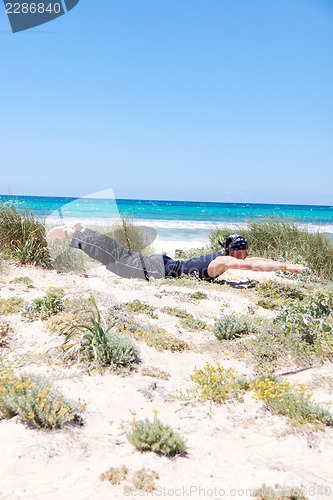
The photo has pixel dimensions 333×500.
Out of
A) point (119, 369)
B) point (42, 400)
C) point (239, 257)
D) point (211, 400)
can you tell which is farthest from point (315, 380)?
point (239, 257)

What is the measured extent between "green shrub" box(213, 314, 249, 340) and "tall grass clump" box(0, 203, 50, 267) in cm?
471

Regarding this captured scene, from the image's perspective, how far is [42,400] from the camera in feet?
10.4

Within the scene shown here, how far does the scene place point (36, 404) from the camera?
3.20 meters

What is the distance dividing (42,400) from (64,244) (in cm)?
621

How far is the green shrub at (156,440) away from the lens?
2957mm

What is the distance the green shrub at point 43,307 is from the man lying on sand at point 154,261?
8.49 feet

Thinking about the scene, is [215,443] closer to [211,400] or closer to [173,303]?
[211,400]

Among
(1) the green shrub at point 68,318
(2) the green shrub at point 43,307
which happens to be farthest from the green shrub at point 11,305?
(1) the green shrub at point 68,318

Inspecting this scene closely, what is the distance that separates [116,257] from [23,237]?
2.04 meters

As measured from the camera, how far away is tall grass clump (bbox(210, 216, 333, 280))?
11125 millimetres

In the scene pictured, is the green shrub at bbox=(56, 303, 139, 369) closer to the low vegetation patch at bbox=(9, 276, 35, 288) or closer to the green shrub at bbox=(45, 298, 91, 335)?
the green shrub at bbox=(45, 298, 91, 335)

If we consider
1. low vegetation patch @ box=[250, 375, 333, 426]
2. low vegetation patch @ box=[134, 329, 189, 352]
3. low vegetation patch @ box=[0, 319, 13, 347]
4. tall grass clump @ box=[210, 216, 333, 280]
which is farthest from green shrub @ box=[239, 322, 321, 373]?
tall grass clump @ box=[210, 216, 333, 280]

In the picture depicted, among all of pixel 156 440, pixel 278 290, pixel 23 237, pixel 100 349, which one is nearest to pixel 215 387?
pixel 156 440

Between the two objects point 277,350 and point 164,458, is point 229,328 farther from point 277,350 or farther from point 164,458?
point 164,458
